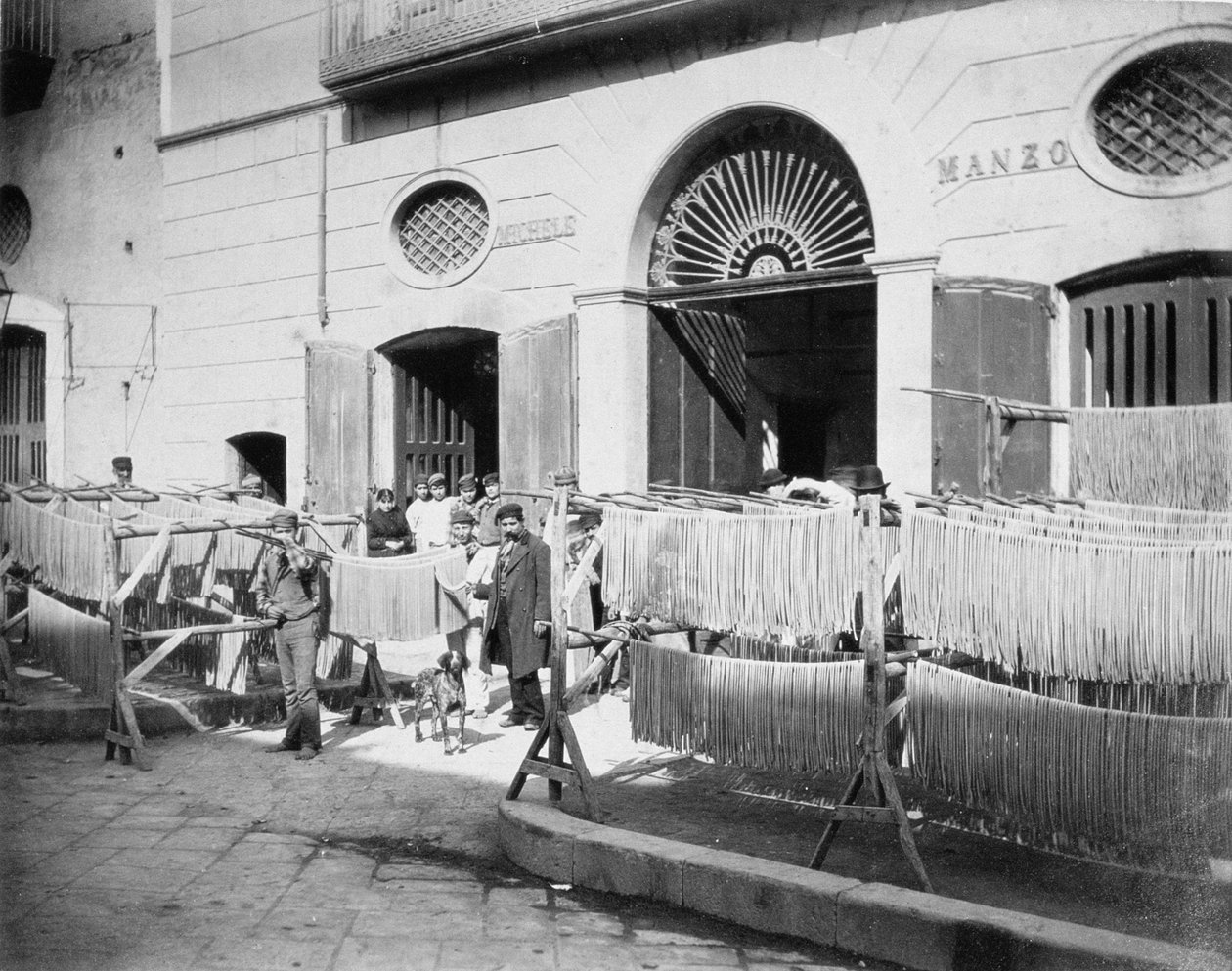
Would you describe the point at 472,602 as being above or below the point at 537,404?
below

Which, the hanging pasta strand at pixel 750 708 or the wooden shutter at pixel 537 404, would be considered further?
the wooden shutter at pixel 537 404

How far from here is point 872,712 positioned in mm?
5094

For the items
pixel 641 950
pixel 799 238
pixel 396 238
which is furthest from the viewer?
pixel 396 238

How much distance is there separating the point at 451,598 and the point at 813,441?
5500 millimetres

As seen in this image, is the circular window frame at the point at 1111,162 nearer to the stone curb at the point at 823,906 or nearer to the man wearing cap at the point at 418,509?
the stone curb at the point at 823,906

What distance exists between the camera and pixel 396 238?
1217 centimetres

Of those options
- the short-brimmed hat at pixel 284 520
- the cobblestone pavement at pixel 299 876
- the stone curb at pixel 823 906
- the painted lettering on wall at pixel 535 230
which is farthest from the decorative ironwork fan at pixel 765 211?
the stone curb at pixel 823 906

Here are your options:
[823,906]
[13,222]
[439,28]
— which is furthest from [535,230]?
[13,222]

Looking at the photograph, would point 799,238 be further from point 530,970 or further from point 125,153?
point 125,153

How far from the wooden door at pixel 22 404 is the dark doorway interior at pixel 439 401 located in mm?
5605

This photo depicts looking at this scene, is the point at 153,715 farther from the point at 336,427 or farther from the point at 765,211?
the point at 765,211

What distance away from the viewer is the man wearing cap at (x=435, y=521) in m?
11.1

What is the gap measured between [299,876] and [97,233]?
37.4 feet

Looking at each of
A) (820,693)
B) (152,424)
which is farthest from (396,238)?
(820,693)
